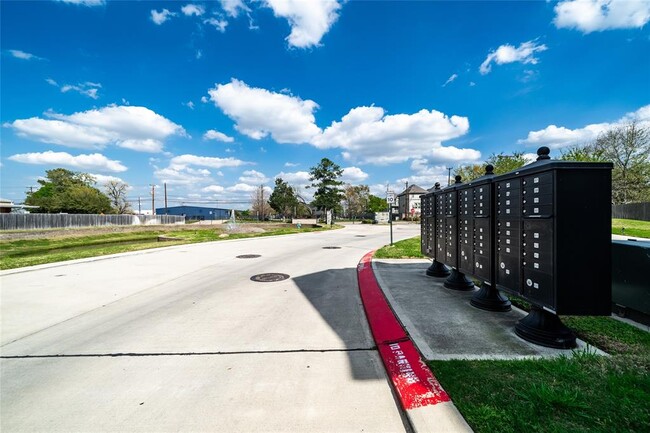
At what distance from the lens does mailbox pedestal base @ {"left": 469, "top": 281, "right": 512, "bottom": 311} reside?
4.75m

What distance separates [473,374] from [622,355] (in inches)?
71.8

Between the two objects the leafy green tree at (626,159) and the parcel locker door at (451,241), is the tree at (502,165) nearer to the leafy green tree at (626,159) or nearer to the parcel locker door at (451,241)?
the leafy green tree at (626,159)

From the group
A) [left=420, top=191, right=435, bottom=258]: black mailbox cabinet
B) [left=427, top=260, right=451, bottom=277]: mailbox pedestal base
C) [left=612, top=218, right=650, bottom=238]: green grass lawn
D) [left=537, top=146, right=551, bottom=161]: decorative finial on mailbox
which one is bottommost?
[left=427, top=260, right=451, bottom=277]: mailbox pedestal base

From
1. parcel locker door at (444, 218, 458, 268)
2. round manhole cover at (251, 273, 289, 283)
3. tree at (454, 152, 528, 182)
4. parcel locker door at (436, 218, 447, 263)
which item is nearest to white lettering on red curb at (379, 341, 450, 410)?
parcel locker door at (444, 218, 458, 268)

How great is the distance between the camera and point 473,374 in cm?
282

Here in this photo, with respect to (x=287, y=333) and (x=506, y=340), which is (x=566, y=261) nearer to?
(x=506, y=340)

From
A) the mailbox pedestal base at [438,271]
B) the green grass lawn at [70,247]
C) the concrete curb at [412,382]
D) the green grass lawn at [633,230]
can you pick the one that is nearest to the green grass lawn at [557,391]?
the concrete curb at [412,382]

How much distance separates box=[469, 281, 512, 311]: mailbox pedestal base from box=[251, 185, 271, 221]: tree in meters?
79.5

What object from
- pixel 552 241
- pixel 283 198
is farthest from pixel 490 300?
pixel 283 198

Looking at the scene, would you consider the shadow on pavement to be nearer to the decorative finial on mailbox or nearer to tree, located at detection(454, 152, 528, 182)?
the decorative finial on mailbox

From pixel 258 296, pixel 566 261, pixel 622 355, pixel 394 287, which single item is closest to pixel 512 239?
pixel 566 261

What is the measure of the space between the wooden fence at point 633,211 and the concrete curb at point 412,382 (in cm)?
4416

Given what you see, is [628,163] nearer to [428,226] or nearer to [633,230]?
[633,230]

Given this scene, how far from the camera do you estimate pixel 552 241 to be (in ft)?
10.7
